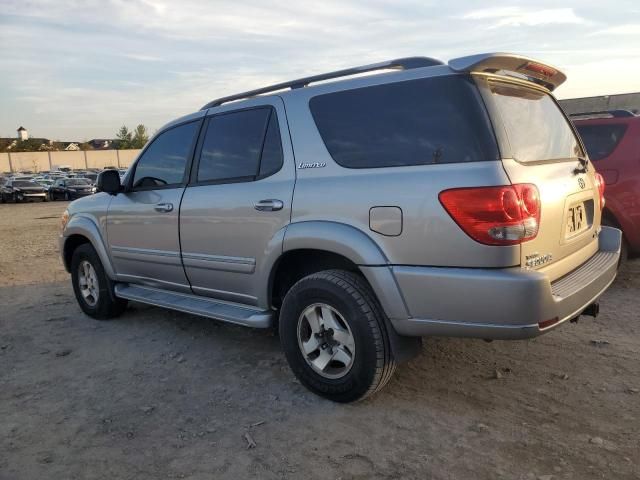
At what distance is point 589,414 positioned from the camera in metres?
2.94

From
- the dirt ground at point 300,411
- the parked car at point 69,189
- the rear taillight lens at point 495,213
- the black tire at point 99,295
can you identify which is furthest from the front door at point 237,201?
the parked car at point 69,189

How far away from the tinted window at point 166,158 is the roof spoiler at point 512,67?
88.8 inches

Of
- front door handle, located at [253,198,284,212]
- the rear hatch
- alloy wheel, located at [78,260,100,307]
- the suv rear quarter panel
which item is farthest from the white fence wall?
the rear hatch

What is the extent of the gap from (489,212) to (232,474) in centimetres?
177

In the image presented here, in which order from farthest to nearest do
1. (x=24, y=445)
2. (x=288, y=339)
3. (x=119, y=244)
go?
(x=119, y=244)
(x=288, y=339)
(x=24, y=445)

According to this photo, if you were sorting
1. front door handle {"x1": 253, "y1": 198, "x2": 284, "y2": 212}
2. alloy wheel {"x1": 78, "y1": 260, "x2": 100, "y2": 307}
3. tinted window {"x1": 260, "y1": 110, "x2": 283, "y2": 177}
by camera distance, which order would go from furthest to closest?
alloy wheel {"x1": 78, "y1": 260, "x2": 100, "y2": 307} < tinted window {"x1": 260, "y1": 110, "x2": 283, "y2": 177} < front door handle {"x1": 253, "y1": 198, "x2": 284, "y2": 212}

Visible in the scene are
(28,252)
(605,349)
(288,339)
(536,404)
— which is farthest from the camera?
(28,252)

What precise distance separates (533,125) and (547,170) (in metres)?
0.36

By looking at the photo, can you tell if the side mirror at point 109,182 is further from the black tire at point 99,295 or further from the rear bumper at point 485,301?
the rear bumper at point 485,301

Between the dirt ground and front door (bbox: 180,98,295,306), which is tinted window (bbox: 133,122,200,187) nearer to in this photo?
front door (bbox: 180,98,295,306)

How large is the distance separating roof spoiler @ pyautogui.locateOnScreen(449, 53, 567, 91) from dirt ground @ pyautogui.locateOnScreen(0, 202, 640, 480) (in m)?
1.91

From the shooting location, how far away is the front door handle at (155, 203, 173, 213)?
4.14m

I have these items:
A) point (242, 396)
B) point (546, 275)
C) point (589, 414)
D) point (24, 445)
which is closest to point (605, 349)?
point (589, 414)

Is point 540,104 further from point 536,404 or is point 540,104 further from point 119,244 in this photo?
point 119,244
